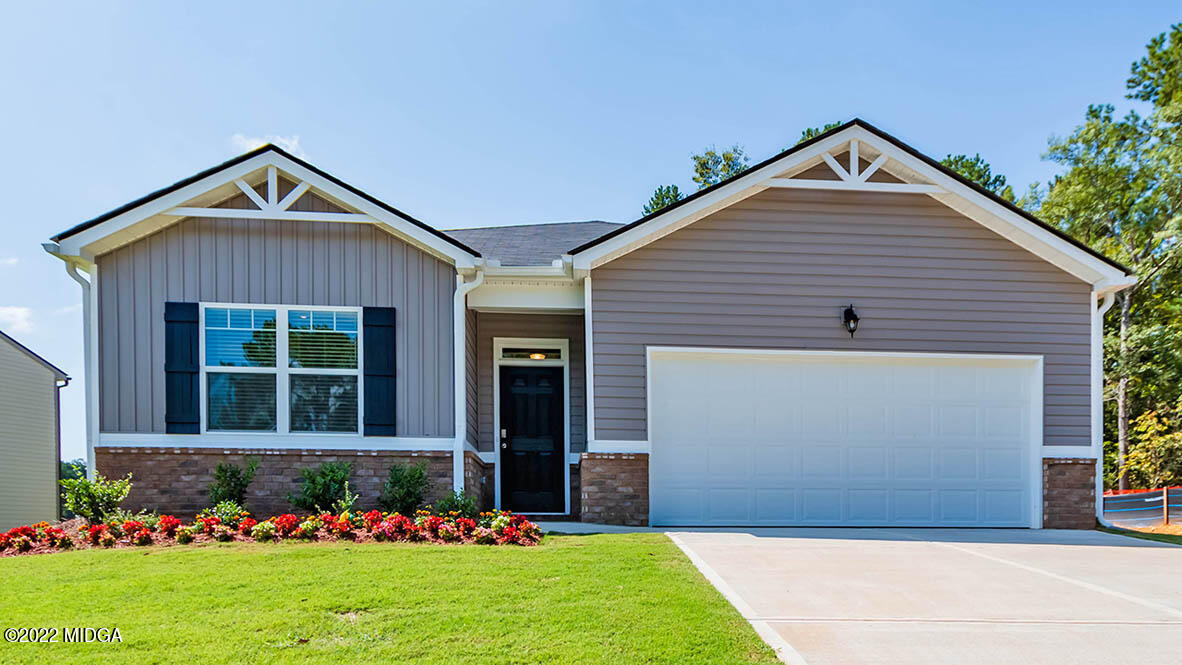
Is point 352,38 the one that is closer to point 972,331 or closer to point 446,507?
point 446,507

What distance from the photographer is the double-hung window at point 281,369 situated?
8.80 m

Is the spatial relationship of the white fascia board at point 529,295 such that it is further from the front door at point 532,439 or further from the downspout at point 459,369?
the front door at point 532,439

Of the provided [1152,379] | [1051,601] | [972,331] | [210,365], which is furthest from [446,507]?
[1152,379]

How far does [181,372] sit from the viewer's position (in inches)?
341

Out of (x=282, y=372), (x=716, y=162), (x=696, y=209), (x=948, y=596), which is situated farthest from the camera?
(x=716, y=162)

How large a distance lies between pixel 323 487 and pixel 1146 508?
15334 mm

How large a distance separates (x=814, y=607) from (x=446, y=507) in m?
4.58

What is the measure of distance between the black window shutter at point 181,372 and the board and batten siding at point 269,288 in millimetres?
110

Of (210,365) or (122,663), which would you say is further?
(210,365)

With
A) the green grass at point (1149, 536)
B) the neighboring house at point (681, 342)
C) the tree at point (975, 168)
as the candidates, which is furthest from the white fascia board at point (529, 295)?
the tree at point (975, 168)

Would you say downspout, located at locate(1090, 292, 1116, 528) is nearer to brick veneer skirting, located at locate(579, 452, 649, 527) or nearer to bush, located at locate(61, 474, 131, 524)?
brick veneer skirting, located at locate(579, 452, 649, 527)

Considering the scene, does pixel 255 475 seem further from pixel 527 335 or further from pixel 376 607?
pixel 376 607

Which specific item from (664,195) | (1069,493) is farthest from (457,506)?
(664,195)

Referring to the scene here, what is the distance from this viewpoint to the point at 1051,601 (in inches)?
212
